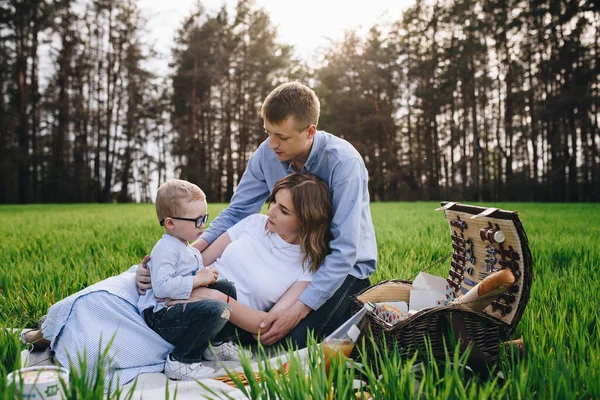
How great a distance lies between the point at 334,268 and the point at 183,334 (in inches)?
36.0

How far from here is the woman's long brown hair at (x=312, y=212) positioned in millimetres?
2732

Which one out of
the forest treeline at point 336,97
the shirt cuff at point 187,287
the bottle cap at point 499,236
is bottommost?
the shirt cuff at point 187,287

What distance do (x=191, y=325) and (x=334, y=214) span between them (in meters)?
1.07

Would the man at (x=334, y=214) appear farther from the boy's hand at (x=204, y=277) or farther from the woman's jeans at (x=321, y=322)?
the boy's hand at (x=204, y=277)

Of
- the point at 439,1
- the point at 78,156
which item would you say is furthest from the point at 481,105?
the point at 78,156

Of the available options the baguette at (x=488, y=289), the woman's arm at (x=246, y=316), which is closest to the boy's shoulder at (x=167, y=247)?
the woman's arm at (x=246, y=316)

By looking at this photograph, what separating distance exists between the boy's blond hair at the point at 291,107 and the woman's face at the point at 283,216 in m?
0.46

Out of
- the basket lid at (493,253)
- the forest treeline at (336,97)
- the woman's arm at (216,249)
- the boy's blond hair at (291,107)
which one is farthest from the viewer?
the forest treeline at (336,97)

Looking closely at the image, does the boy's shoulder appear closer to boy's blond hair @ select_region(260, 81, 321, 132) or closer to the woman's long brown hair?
the woman's long brown hair

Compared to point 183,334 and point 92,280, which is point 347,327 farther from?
point 92,280

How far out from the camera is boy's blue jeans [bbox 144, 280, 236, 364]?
2340 millimetres

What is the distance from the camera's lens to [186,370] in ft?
7.34

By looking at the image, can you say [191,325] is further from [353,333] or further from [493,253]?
[493,253]

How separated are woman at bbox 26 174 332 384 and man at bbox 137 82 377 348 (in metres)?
0.11
